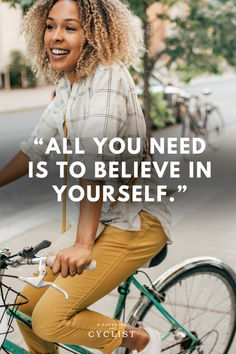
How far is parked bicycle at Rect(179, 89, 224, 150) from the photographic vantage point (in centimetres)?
1073

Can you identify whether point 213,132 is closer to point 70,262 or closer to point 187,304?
point 187,304

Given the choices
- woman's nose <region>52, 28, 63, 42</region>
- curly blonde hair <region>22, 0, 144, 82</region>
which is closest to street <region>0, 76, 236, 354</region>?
curly blonde hair <region>22, 0, 144, 82</region>

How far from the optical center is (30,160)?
94.8 inches

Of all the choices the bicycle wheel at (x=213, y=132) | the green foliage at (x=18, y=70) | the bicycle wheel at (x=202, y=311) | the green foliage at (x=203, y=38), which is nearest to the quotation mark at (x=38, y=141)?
the bicycle wheel at (x=202, y=311)

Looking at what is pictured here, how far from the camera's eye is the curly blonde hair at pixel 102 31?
2076 millimetres

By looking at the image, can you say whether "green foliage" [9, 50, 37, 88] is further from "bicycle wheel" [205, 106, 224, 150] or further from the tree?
"bicycle wheel" [205, 106, 224, 150]

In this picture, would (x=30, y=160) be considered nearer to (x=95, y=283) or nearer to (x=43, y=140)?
(x=43, y=140)

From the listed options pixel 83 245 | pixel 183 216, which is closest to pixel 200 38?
pixel 183 216

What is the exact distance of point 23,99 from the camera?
24.5 metres

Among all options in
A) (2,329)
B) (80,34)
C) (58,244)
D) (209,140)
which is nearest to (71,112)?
(80,34)

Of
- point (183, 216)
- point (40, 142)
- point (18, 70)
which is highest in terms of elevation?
point (40, 142)

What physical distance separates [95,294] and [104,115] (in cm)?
70

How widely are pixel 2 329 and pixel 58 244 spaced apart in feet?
1.32

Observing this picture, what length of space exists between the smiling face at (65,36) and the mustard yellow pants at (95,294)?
68 cm
